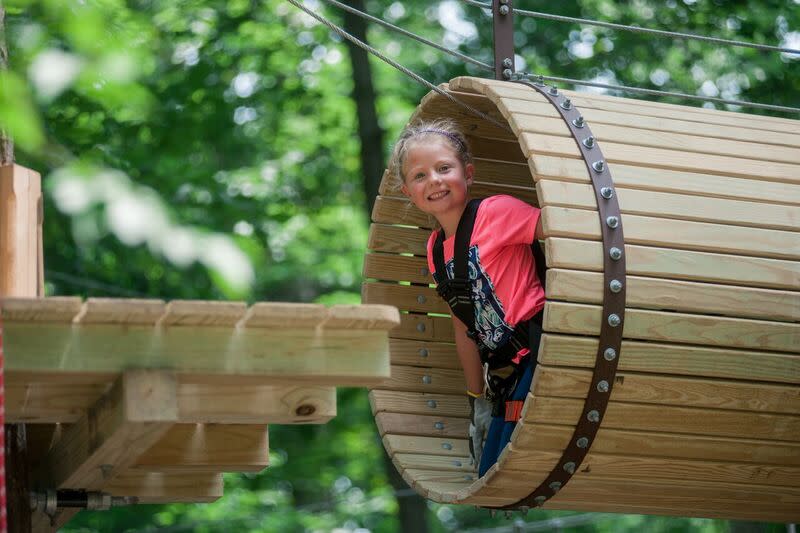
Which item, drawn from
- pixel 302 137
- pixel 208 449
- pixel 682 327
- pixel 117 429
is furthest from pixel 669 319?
pixel 302 137

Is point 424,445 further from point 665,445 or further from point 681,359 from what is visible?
Answer: point 681,359

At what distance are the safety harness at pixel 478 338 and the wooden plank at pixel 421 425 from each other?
486mm

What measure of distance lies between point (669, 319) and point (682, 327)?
5 centimetres

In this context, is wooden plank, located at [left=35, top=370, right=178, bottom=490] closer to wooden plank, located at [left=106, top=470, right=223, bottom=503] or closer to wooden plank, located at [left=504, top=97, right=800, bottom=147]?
wooden plank, located at [left=106, top=470, right=223, bottom=503]

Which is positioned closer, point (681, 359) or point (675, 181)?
point (681, 359)

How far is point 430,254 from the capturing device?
4.56 m

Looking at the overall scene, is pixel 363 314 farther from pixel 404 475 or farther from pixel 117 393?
pixel 404 475

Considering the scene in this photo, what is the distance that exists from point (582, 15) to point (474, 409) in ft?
17.8

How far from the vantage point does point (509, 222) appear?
4.12 metres

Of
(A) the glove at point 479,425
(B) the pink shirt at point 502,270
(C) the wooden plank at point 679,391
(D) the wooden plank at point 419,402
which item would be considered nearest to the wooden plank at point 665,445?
(C) the wooden plank at point 679,391

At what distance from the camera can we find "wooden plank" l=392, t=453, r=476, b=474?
456cm

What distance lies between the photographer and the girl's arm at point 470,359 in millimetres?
4582

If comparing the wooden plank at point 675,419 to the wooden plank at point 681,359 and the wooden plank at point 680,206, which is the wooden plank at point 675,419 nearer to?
the wooden plank at point 681,359

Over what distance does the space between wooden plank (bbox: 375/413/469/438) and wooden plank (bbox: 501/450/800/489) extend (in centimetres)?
102
